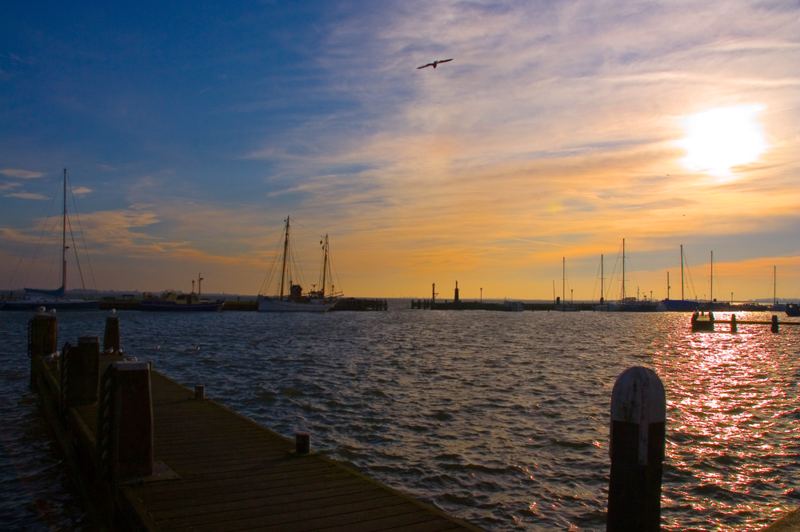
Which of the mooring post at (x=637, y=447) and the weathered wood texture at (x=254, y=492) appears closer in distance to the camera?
the mooring post at (x=637, y=447)

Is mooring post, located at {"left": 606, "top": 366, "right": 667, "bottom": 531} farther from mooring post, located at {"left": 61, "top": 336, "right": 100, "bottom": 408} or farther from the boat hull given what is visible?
the boat hull

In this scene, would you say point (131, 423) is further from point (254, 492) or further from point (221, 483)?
point (254, 492)

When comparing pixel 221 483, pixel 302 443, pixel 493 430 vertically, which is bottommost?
pixel 493 430

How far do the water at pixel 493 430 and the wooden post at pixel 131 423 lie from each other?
113 inches

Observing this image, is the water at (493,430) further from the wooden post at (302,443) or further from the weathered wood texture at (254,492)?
the wooden post at (302,443)

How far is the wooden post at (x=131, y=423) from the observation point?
849 cm

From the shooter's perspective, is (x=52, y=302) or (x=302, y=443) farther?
(x=52, y=302)

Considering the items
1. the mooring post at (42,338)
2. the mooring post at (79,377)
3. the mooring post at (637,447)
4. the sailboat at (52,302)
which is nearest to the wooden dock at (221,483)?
the mooring post at (79,377)

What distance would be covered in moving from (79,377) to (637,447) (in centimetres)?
1371

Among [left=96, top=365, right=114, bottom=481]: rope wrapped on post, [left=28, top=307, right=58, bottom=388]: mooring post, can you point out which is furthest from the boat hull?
[left=96, top=365, right=114, bottom=481]: rope wrapped on post

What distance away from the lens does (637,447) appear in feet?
13.9

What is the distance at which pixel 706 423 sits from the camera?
19.2 metres

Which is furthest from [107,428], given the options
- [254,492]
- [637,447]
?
[637,447]

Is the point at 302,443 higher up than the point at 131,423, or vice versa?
the point at 131,423
